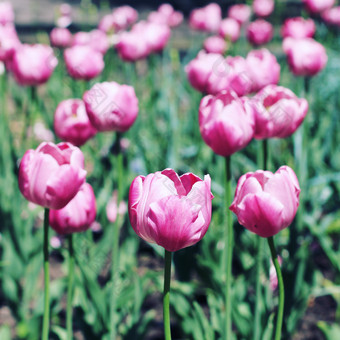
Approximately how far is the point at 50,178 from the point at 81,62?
37.8 inches

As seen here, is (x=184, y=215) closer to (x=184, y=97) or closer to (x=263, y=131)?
(x=263, y=131)

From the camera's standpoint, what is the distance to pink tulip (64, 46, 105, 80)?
1.62m

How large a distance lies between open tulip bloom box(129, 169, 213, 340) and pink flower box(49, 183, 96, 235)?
0.24 metres

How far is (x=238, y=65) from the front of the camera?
114 centimetres

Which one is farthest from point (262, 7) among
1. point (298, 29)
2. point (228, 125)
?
point (228, 125)

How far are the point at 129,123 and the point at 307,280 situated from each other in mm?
655

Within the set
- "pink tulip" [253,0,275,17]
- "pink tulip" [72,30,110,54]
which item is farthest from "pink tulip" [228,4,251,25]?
"pink tulip" [72,30,110,54]

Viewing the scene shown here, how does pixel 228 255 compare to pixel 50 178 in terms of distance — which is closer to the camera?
pixel 50 178

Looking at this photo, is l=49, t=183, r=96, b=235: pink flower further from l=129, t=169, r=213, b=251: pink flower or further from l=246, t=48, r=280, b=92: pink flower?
l=246, t=48, r=280, b=92: pink flower

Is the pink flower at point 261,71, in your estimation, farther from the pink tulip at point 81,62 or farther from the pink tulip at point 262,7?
the pink tulip at point 262,7

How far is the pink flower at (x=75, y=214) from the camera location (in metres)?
0.89

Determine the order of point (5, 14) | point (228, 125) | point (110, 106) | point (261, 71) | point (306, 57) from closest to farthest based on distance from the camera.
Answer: point (228, 125), point (110, 106), point (261, 71), point (306, 57), point (5, 14)

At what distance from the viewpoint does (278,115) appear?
928mm

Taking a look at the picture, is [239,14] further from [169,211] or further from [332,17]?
[169,211]
